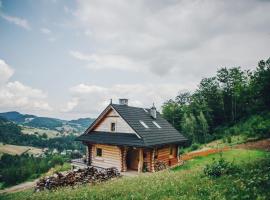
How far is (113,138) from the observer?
26.4 m

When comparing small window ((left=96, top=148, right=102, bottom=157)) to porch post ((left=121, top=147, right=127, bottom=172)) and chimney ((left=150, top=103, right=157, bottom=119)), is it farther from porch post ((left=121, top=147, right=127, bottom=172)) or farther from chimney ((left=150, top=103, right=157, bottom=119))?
chimney ((left=150, top=103, right=157, bottom=119))

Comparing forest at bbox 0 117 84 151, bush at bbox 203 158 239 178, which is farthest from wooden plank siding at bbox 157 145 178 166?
forest at bbox 0 117 84 151

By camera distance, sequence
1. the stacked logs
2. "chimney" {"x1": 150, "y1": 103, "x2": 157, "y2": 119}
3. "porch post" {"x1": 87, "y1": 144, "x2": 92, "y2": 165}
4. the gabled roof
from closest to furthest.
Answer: the stacked logs
the gabled roof
"porch post" {"x1": 87, "y1": 144, "x2": 92, "y2": 165}
"chimney" {"x1": 150, "y1": 103, "x2": 157, "y2": 119}

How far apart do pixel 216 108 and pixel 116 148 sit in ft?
149

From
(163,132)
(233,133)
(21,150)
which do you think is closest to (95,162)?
(163,132)

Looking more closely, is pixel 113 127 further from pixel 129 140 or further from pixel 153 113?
pixel 153 113

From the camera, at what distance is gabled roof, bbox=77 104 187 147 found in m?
24.7

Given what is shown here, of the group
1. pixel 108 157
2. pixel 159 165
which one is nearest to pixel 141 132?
pixel 159 165

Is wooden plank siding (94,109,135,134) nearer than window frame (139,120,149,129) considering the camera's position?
Yes

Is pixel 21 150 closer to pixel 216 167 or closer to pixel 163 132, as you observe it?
pixel 163 132

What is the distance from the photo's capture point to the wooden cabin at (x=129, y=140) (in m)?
24.8

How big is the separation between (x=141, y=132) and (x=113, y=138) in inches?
126

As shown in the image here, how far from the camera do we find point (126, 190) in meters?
11.3

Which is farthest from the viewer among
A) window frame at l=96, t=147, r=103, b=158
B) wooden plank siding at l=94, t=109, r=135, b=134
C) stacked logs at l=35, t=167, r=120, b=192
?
window frame at l=96, t=147, r=103, b=158
